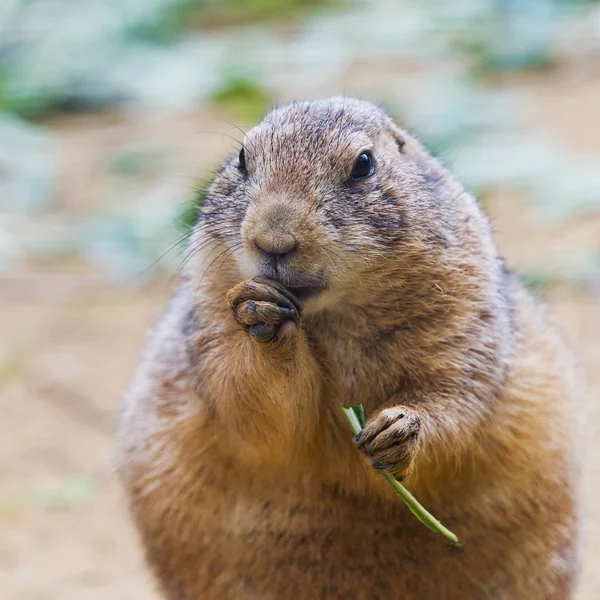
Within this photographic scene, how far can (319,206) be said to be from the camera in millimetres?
3871

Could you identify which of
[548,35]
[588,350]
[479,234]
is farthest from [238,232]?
[548,35]

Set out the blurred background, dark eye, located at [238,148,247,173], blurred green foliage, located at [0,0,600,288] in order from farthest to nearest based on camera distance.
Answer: blurred green foliage, located at [0,0,600,288]
the blurred background
dark eye, located at [238,148,247,173]

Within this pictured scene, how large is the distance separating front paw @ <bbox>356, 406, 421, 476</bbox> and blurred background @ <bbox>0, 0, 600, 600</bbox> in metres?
1.40

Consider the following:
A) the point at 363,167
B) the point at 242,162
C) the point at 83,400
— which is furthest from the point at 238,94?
the point at 363,167

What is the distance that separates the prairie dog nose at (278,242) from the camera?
3715 millimetres

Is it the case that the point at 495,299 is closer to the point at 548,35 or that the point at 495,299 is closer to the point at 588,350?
the point at 588,350

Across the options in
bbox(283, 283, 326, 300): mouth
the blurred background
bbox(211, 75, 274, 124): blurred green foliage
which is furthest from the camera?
bbox(211, 75, 274, 124): blurred green foliage

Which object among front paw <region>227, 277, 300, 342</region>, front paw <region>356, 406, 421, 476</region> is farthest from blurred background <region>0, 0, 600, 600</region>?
front paw <region>356, 406, 421, 476</region>

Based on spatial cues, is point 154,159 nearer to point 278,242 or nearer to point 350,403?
point 350,403

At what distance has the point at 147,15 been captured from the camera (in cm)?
1446

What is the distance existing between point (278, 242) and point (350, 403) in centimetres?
85

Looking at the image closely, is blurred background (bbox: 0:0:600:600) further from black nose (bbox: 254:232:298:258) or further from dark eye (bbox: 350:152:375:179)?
black nose (bbox: 254:232:298:258)

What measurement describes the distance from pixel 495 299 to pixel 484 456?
1.92 feet

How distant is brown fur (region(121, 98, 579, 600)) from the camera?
4020 mm
